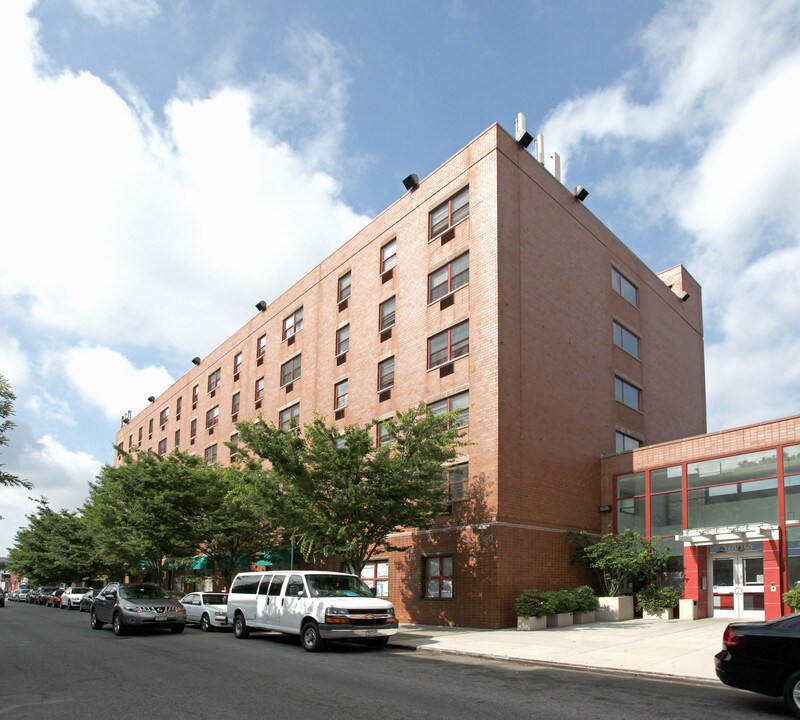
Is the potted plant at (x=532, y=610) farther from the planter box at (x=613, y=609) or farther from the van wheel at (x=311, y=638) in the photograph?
the van wheel at (x=311, y=638)

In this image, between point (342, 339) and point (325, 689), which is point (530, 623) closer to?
point (325, 689)

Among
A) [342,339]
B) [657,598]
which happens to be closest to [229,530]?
[342,339]

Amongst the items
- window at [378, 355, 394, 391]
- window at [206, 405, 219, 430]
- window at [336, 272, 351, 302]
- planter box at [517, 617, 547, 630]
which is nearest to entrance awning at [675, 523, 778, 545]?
planter box at [517, 617, 547, 630]

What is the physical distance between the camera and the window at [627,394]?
30219 mm

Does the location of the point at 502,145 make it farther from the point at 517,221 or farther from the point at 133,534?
the point at 133,534

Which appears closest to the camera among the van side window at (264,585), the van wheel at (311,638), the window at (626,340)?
the van wheel at (311,638)

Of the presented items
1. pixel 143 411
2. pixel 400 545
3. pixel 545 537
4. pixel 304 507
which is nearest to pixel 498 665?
pixel 304 507

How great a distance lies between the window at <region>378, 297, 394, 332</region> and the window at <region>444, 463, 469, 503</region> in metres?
7.69

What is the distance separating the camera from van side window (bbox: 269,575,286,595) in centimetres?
1817

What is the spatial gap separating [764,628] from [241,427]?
15871mm

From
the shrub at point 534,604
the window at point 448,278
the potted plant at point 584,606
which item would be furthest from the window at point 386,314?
the potted plant at point 584,606

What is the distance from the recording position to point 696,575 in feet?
77.4

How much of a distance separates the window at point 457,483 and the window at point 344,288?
470 inches

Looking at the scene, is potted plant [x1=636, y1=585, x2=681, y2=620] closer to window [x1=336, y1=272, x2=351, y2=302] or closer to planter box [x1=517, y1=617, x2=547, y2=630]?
planter box [x1=517, y1=617, x2=547, y2=630]
